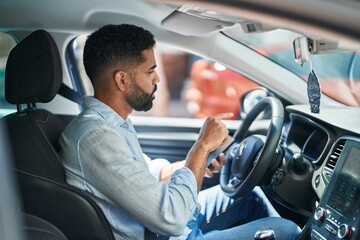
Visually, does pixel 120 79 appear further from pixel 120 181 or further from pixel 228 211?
pixel 228 211

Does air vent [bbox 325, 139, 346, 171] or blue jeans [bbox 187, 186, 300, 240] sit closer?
air vent [bbox 325, 139, 346, 171]

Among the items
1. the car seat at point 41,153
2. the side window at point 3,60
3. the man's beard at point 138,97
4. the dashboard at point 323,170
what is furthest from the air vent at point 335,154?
the side window at point 3,60

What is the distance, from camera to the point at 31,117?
182 cm

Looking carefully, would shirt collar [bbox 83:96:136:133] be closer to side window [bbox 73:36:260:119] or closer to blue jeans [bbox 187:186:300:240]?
blue jeans [bbox 187:186:300:240]

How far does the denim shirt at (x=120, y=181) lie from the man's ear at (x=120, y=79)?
9 centimetres

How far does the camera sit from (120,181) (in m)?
1.66

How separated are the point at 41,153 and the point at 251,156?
2.84 feet

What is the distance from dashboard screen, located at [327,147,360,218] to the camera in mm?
1805

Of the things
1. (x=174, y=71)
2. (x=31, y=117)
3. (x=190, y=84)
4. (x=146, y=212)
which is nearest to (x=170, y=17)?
(x=31, y=117)

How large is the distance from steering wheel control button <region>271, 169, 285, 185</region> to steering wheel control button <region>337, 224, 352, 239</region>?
448mm

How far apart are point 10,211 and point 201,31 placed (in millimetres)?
1490

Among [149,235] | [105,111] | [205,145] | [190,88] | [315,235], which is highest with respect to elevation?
[105,111]

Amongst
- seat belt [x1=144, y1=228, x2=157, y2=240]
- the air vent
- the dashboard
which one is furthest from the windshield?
seat belt [x1=144, y1=228, x2=157, y2=240]

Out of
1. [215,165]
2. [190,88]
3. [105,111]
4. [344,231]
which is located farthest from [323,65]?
[105,111]
